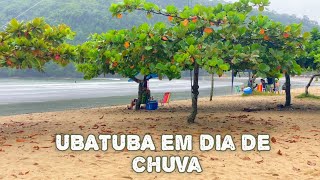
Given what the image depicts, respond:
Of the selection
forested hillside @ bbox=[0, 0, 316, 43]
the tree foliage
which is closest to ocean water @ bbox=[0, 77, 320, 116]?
the tree foliage

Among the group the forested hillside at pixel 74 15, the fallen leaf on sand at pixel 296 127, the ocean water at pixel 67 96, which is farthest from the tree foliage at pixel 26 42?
the forested hillside at pixel 74 15

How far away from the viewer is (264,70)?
1120 cm

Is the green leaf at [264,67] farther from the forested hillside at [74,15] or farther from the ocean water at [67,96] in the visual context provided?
the forested hillside at [74,15]

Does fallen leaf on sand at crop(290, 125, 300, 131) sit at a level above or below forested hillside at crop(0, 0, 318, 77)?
below

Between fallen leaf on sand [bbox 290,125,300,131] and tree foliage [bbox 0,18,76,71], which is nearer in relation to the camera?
tree foliage [bbox 0,18,76,71]

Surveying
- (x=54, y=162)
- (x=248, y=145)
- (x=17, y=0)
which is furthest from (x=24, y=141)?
(x=17, y=0)

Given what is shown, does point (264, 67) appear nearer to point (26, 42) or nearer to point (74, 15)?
point (26, 42)

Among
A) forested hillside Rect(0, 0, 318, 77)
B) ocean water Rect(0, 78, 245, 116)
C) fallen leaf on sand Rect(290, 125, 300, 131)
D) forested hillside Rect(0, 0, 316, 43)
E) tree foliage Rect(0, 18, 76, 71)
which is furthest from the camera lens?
forested hillside Rect(0, 0, 316, 43)

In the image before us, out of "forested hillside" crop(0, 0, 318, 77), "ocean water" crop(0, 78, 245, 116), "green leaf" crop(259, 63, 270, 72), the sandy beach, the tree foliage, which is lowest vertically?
"ocean water" crop(0, 78, 245, 116)

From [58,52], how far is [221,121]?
665 cm

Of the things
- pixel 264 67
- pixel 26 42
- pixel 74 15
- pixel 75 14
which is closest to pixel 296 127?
pixel 264 67

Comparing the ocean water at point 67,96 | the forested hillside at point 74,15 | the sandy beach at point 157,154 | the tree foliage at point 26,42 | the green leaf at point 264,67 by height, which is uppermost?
the forested hillside at point 74,15

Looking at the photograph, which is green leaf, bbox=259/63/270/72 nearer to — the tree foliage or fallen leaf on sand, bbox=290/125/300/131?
fallen leaf on sand, bbox=290/125/300/131

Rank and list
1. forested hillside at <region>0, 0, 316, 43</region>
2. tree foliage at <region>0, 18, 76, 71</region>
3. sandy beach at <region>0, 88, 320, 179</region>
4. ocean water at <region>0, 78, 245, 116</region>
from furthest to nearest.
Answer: forested hillside at <region>0, 0, 316, 43</region>
ocean water at <region>0, 78, 245, 116</region>
tree foliage at <region>0, 18, 76, 71</region>
sandy beach at <region>0, 88, 320, 179</region>
